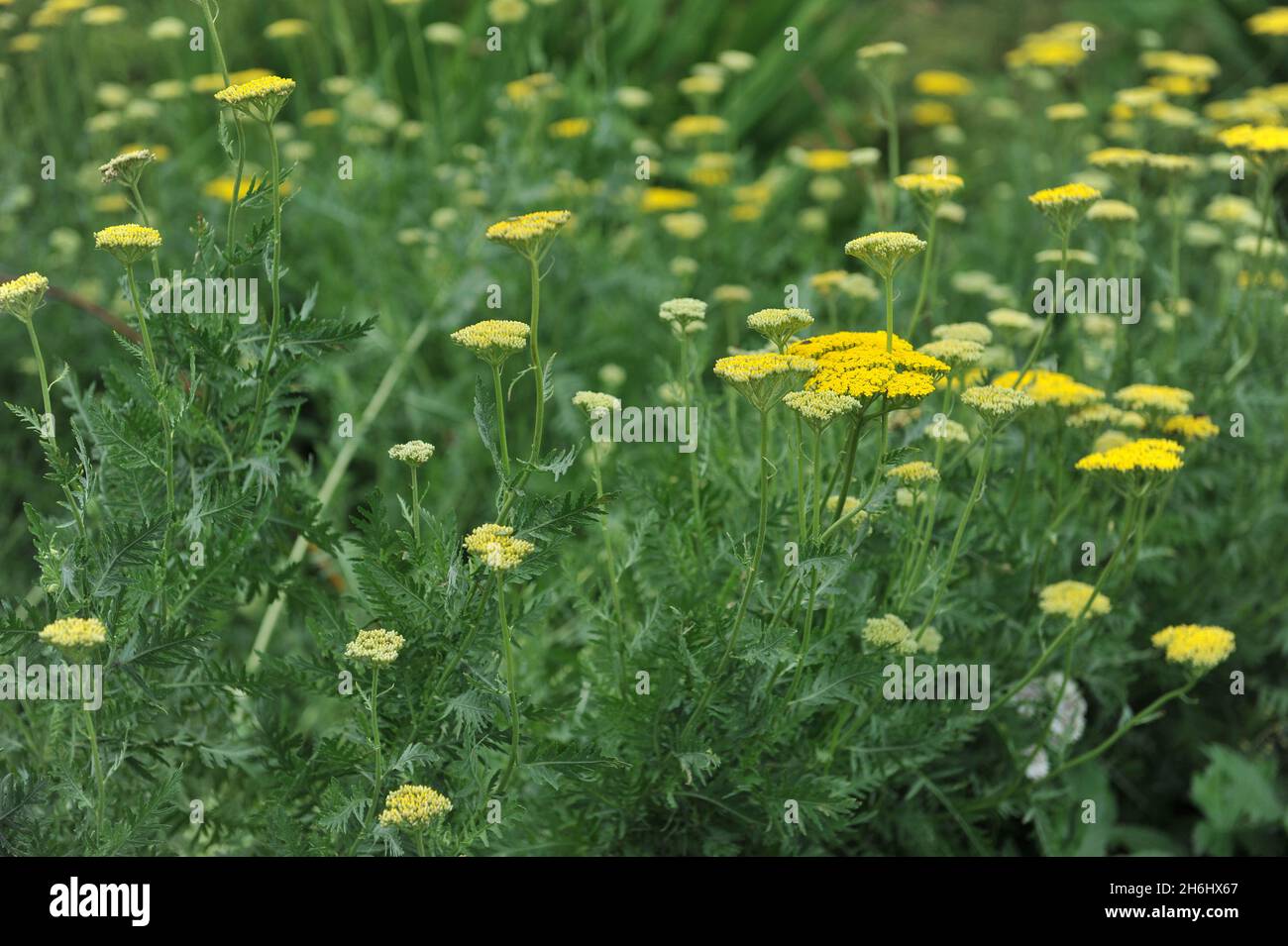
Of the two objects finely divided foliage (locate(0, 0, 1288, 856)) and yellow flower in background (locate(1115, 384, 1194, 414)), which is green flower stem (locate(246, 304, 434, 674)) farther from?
yellow flower in background (locate(1115, 384, 1194, 414))

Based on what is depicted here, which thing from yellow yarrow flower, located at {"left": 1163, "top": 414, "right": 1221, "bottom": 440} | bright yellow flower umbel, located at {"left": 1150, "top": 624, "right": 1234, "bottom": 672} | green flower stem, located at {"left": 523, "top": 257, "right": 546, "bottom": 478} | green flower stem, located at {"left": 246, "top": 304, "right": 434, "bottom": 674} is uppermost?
green flower stem, located at {"left": 523, "top": 257, "right": 546, "bottom": 478}

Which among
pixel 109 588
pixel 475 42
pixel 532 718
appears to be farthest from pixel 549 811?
pixel 475 42

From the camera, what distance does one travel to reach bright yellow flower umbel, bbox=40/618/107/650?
5.67ft

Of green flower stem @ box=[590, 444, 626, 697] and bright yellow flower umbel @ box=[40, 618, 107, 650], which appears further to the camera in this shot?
green flower stem @ box=[590, 444, 626, 697]

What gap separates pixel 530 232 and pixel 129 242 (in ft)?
1.70

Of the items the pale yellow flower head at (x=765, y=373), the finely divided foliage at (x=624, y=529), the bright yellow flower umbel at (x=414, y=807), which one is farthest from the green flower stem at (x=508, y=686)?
the pale yellow flower head at (x=765, y=373)

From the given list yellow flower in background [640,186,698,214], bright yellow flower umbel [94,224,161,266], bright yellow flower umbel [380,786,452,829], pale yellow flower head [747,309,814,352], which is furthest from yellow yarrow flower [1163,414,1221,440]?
yellow flower in background [640,186,698,214]

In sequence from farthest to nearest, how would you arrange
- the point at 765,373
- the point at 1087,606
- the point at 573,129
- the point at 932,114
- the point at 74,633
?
1. the point at 932,114
2. the point at 573,129
3. the point at 1087,606
4. the point at 765,373
5. the point at 74,633

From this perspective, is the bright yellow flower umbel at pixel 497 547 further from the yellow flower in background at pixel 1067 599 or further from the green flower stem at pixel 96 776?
the yellow flower in background at pixel 1067 599

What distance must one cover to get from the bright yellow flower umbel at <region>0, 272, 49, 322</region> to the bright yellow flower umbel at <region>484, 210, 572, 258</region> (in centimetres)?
58

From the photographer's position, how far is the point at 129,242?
190cm

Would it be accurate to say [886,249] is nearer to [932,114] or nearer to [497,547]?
[497,547]

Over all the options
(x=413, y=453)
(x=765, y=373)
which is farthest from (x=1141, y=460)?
(x=413, y=453)
